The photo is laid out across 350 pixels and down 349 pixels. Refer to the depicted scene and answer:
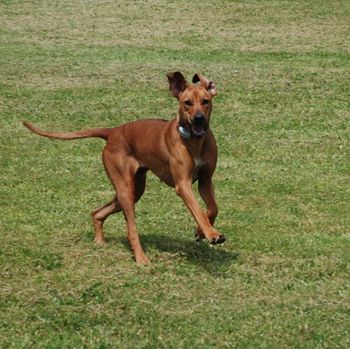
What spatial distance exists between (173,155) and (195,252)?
1.02m

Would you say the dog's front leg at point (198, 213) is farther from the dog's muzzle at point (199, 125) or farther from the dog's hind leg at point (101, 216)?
the dog's hind leg at point (101, 216)

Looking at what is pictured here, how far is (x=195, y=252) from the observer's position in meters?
8.61

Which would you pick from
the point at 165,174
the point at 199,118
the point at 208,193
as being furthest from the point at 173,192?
the point at 199,118

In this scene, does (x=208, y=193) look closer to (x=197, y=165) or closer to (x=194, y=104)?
(x=197, y=165)

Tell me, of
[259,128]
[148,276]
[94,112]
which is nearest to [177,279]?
[148,276]

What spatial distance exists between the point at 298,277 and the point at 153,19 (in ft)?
54.4

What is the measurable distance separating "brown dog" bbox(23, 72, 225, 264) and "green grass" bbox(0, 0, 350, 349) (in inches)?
17.7

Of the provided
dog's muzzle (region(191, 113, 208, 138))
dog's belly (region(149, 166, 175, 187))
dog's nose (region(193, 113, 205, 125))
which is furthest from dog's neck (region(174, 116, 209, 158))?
dog's belly (region(149, 166, 175, 187))

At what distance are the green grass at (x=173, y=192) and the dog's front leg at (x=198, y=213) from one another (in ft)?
1.44

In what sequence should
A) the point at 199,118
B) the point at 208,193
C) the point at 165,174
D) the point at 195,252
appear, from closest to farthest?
1. the point at 199,118
2. the point at 208,193
3. the point at 165,174
4. the point at 195,252

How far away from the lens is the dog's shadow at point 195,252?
27.1 feet

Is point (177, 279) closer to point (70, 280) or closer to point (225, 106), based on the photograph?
point (70, 280)

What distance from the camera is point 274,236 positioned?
30.6 ft

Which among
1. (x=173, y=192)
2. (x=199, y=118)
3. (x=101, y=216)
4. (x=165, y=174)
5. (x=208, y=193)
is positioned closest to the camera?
(x=199, y=118)
